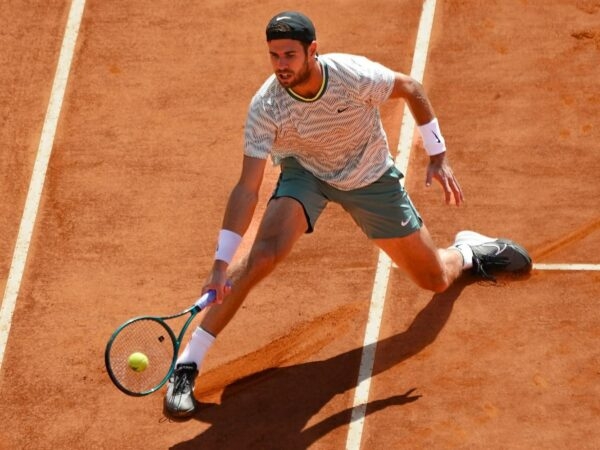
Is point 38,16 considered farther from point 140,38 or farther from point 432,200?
point 432,200

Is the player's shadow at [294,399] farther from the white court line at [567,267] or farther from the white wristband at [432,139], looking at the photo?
the white wristband at [432,139]

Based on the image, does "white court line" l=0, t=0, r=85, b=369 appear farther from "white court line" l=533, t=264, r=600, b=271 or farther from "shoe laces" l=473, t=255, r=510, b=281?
"white court line" l=533, t=264, r=600, b=271

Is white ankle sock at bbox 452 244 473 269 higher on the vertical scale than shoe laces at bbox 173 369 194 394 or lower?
higher

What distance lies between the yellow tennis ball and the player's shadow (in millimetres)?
672

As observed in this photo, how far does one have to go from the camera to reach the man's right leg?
8.73m

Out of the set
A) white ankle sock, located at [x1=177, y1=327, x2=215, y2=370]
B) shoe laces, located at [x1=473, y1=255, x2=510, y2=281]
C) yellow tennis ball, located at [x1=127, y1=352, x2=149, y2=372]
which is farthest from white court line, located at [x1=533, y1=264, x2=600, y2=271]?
yellow tennis ball, located at [x1=127, y1=352, x2=149, y2=372]

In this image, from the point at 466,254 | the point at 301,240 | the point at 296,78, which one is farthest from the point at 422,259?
the point at 296,78

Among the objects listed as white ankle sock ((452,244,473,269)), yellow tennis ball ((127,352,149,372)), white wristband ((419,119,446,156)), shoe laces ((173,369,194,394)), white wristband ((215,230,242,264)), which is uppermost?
white wristband ((419,119,446,156))

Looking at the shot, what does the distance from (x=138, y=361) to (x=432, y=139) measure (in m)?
2.32

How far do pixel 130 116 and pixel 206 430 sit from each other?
3.09 m

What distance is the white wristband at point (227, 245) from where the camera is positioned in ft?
26.9

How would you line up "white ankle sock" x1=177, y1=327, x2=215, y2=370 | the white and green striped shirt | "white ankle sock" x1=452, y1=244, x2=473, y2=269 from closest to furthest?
the white and green striped shirt < "white ankle sock" x1=177, y1=327, x2=215, y2=370 < "white ankle sock" x1=452, y1=244, x2=473, y2=269

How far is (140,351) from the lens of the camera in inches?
334

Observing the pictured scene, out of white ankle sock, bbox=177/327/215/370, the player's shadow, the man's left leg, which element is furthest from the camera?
→ the man's left leg
